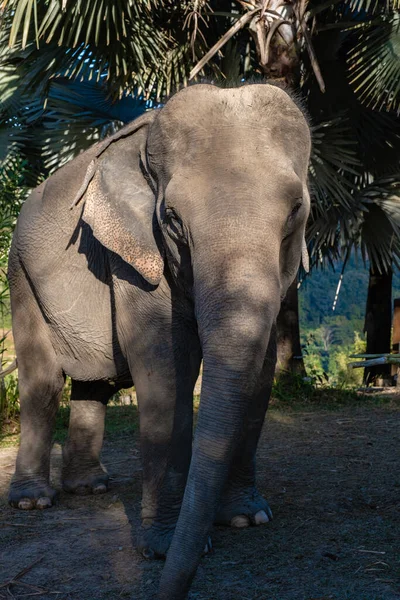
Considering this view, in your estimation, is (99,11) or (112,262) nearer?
(112,262)

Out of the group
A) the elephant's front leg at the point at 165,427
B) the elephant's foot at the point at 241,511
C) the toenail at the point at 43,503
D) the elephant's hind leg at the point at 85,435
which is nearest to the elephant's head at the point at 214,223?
the elephant's front leg at the point at 165,427

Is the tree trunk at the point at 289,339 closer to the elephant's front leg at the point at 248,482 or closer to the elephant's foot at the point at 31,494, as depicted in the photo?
the elephant's foot at the point at 31,494

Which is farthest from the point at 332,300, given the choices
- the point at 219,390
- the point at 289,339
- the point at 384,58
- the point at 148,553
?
the point at 219,390

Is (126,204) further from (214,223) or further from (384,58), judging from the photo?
(384,58)

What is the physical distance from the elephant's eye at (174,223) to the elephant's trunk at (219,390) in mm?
427

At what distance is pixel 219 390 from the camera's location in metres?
2.98

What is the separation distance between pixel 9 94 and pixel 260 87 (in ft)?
24.4

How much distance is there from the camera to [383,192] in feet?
32.2

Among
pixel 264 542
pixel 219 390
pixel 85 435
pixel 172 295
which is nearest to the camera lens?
pixel 219 390

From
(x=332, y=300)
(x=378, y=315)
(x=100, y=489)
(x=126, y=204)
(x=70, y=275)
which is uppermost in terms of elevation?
(x=126, y=204)

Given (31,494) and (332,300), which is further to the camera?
(332,300)

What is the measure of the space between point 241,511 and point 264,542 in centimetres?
32

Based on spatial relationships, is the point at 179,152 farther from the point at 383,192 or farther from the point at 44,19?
the point at 383,192

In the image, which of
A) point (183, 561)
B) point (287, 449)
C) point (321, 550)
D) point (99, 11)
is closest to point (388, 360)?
point (287, 449)
